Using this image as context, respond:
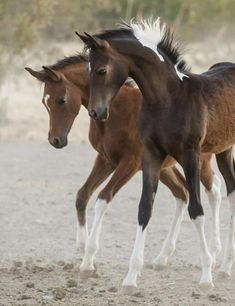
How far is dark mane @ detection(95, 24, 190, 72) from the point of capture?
832 cm

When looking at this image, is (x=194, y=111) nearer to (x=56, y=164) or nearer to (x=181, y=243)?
(x=181, y=243)

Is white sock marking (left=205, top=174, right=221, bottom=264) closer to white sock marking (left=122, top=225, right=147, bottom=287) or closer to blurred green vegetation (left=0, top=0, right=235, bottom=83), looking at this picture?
white sock marking (left=122, top=225, right=147, bottom=287)

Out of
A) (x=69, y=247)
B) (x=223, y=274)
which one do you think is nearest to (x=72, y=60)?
(x=69, y=247)

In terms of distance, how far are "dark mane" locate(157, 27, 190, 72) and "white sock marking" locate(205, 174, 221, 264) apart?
1.80 m

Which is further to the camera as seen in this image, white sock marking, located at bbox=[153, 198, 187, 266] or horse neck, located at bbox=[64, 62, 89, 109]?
white sock marking, located at bbox=[153, 198, 187, 266]

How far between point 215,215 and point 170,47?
208 cm

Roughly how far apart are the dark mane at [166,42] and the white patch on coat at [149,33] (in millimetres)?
37

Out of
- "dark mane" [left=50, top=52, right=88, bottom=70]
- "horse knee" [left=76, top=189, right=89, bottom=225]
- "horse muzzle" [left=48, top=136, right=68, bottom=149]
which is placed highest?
"dark mane" [left=50, top=52, right=88, bottom=70]

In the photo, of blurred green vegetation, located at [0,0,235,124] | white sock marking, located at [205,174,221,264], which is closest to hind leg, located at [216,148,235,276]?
white sock marking, located at [205,174,221,264]

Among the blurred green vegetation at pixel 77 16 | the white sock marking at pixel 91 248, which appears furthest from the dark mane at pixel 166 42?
the blurred green vegetation at pixel 77 16

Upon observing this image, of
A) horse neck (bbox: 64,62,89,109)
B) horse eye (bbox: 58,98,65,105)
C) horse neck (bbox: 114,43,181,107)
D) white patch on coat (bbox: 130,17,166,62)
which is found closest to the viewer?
horse neck (bbox: 114,43,181,107)

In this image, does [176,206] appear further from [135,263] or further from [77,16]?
[77,16]

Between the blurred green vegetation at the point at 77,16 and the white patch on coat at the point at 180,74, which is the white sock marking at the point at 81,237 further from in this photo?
the blurred green vegetation at the point at 77,16

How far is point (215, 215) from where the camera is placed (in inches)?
385
